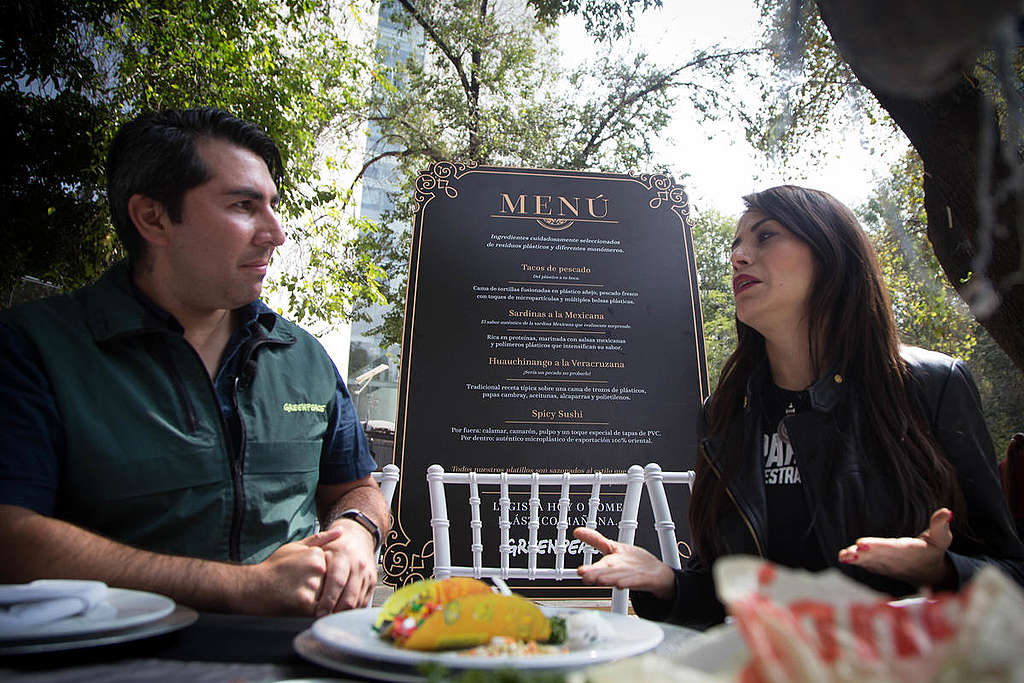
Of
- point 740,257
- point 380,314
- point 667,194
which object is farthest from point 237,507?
point 380,314

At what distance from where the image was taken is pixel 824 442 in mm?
1641

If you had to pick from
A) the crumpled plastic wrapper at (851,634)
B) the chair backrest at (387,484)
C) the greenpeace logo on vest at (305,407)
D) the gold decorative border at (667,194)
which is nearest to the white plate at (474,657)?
the crumpled plastic wrapper at (851,634)

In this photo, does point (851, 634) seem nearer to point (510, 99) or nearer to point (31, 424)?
point (31, 424)

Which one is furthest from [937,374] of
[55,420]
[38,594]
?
[55,420]

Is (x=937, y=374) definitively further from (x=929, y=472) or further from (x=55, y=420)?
(x=55, y=420)

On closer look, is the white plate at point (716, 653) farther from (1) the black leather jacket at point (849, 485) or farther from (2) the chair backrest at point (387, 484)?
(2) the chair backrest at point (387, 484)

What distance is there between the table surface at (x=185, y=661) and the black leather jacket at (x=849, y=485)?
0.64 m

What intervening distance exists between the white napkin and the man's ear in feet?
3.98

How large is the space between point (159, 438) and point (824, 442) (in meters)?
1.49

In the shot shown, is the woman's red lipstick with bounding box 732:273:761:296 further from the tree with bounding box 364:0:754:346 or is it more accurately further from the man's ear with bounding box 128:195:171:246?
the tree with bounding box 364:0:754:346

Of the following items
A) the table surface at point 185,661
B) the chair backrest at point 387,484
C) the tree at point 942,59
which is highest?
the tree at point 942,59

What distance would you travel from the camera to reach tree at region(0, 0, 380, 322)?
3.85 meters

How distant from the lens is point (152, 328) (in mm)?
1499

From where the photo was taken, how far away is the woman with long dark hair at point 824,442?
1.39 meters
